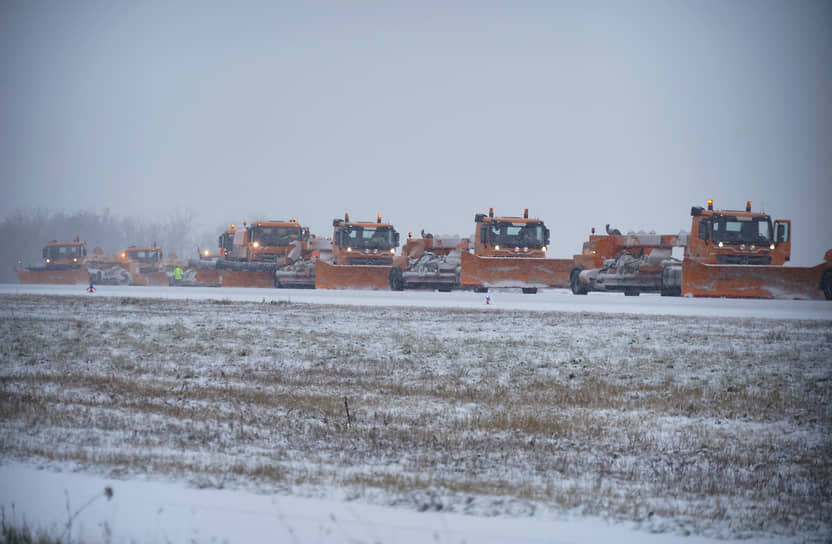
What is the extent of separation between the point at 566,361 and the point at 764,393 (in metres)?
2.89

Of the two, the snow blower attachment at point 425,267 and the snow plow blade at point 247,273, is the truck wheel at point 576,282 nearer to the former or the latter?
the snow blower attachment at point 425,267

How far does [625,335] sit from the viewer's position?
14391 mm

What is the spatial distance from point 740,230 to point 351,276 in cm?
1349

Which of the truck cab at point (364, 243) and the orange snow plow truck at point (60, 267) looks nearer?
the truck cab at point (364, 243)

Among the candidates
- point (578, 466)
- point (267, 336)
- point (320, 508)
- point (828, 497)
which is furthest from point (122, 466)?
point (267, 336)

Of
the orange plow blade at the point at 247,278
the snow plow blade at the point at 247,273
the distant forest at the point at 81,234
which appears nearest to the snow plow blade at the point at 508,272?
the snow plow blade at the point at 247,273

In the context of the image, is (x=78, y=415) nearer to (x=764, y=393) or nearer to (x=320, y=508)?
(x=320, y=508)

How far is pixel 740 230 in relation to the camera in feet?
83.6

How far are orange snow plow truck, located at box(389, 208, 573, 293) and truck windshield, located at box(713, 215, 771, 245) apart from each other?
17.3 ft

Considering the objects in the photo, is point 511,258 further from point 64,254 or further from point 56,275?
point 64,254

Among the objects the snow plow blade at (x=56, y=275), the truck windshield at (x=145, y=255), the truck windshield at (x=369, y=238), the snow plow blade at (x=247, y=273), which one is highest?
the truck windshield at (x=369, y=238)

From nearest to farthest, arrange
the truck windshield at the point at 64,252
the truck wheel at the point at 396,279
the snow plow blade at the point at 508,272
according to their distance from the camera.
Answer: the snow plow blade at the point at 508,272, the truck wheel at the point at 396,279, the truck windshield at the point at 64,252

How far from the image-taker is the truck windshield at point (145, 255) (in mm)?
49375

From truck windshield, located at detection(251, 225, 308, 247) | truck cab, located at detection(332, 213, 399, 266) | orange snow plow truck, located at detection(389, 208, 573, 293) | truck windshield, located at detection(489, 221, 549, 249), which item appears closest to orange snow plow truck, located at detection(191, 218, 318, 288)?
truck windshield, located at detection(251, 225, 308, 247)
